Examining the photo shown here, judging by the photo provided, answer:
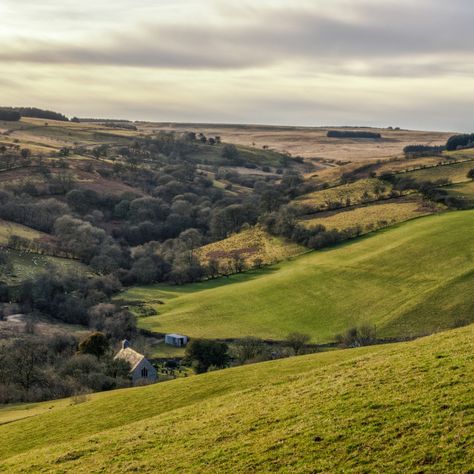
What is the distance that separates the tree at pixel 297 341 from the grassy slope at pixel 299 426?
3151cm

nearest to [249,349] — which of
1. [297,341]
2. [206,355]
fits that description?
[206,355]

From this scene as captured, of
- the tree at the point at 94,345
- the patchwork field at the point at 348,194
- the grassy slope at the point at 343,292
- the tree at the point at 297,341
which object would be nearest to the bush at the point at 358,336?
the grassy slope at the point at 343,292

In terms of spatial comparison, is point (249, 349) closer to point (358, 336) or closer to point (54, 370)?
point (358, 336)

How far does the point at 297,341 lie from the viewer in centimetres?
6562

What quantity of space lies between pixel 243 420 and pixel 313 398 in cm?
282

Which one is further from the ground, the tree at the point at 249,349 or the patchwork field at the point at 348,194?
the patchwork field at the point at 348,194

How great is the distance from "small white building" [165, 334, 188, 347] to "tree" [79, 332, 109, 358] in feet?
44.0

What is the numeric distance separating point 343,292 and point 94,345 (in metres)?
33.9

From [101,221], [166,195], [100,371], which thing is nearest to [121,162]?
[166,195]

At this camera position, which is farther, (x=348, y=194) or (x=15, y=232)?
(x=348, y=194)

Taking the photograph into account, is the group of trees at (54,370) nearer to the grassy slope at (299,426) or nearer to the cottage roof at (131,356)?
the cottage roof at (131,356)

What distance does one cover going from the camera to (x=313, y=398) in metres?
24.9

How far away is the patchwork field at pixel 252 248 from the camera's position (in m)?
105

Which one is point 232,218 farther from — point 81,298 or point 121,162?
point 121,162
